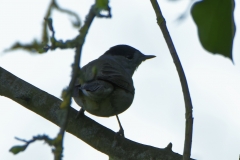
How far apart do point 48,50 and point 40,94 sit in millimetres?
2971

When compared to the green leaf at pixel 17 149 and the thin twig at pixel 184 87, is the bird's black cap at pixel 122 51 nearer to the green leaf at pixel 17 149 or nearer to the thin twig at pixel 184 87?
the thin twig at pixel 184 87

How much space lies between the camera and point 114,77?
6.07 meters

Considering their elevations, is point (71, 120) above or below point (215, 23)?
above

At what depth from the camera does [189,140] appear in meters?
2.90

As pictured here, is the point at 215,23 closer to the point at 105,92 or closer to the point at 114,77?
the point at 105,92

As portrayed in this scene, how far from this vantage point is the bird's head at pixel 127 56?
8016 mm

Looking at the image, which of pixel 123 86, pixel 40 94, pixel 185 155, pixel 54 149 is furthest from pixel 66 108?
pixel 123 86

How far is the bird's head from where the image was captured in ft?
26.3

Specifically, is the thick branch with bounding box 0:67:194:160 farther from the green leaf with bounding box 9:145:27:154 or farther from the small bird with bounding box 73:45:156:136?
the green leaf with bounding box 9:145:27:154

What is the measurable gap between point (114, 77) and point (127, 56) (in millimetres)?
2108

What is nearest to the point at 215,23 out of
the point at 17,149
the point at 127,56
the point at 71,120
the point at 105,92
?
the point at 17,149

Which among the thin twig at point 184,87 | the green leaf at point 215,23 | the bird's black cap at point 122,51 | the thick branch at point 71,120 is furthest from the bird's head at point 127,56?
the green leaf at point 215,23

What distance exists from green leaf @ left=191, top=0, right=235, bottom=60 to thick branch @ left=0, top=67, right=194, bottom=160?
103 inches

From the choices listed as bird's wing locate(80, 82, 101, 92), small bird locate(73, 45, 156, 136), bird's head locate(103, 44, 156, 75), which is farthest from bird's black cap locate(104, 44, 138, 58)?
bird's wing locate(80, 82, 101, 92)
